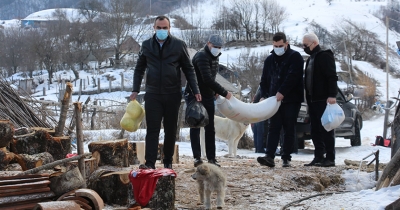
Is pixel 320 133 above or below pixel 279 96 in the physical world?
below

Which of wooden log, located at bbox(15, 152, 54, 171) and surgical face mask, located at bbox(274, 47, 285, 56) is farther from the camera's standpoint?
surgical face mask, located at bbox(274, 47, 285, 56)

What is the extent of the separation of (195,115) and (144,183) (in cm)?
165

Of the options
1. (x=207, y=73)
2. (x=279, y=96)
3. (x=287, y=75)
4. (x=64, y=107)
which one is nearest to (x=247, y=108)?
(x=279, y=96)

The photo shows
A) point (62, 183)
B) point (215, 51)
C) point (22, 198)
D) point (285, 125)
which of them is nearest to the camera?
point (22, 198)

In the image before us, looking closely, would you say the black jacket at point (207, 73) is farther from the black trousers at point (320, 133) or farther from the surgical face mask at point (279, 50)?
the black trousers at point (320, 133)

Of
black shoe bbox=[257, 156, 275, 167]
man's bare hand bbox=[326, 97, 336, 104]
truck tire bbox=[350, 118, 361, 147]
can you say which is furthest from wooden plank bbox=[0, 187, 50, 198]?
truck tire bbox=[350, 118, 361, 147]


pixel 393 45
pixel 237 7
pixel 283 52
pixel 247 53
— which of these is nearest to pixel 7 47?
pixel 247 53

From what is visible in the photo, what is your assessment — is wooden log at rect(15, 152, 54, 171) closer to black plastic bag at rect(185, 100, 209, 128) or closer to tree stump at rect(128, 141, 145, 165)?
tree stump at rect(128, 141, 145, 165)

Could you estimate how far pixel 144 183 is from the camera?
531 cm

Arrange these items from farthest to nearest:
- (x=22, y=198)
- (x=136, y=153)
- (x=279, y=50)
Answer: (x=136, y=153)
(x=279, y=50)
(x=22, y=198)

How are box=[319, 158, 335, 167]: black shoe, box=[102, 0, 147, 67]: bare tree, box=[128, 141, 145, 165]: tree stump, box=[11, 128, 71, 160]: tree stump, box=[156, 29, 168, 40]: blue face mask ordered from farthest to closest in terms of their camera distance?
box=[102, 0, 147, 67]: bare tree, box=[128, 141, 145, 165]: tree stump, box=[319, 158, 335, 167]: black shoe, box=[11, 128, 71, 160]: tree stump, box=[156, 29, 168, 40]: blue face mask

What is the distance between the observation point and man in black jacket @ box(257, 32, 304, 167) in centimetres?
785

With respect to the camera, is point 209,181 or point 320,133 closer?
point 209,181

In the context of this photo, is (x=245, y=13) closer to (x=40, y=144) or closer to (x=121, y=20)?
(x=121, y=20)
